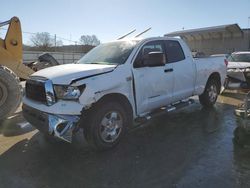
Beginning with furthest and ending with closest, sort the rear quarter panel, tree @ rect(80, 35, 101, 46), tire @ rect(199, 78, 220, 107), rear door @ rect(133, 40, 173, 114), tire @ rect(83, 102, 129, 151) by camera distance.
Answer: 1. tree @ rect(80, 35, 101, 46)
2. tire @ rect(199, 78, 220, 107)
3. the rear quarter panel
4. rear door @ rect(133, 40, 173, 114)
5. tire @ rect(83, 102, 129, 151)

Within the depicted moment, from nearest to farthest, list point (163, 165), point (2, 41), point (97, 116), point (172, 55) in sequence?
point (163, 165) < point (97, 116) < point (172, 55) < point (2, 41)

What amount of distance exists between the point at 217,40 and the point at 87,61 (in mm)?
36714

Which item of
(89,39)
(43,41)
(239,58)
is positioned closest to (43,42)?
(43,41)

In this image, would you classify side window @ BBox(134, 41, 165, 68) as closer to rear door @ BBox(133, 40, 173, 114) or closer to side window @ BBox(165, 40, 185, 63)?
rear door @ BBox(133, 40, 173, 114)

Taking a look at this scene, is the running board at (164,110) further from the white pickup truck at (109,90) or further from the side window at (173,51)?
the side window at (173,51)

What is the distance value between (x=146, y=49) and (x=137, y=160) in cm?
228

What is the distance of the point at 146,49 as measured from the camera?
558 cm

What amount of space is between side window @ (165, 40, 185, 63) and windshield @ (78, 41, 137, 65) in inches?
39.1

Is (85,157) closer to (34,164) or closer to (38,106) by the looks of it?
(34,164)

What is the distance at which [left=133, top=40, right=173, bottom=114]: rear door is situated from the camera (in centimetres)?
522

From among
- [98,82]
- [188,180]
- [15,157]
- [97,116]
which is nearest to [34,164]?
[15,157]

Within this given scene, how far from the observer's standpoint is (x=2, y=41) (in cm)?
799

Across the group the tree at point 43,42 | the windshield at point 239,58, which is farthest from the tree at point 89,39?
the windshield at point 239,58

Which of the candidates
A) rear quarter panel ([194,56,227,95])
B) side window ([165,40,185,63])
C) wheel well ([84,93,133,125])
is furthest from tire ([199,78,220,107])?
wheel well ([84,93,133,125])
